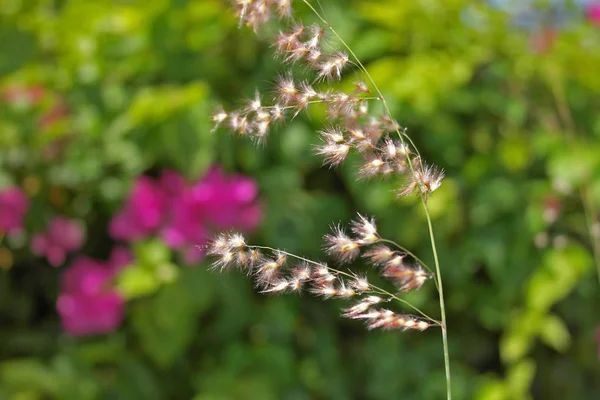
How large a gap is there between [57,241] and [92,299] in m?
0.22

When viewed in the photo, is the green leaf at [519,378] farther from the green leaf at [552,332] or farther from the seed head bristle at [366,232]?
the seed head bristle at [366,232]

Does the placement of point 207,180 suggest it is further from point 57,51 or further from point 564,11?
point 564,11

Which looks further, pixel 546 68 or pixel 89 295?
pixel 546 68

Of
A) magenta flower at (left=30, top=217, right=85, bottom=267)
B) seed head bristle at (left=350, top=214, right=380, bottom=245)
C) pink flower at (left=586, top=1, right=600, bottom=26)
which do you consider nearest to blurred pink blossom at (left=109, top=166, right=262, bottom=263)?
magenta flower at (left=30, top=217, right=85, bottom=267)

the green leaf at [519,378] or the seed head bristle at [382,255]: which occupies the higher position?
the seed head bristle at [382,255]

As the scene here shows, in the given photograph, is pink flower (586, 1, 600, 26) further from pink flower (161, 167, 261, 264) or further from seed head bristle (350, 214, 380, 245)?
seed head bristle (350, 214, 380, 245)

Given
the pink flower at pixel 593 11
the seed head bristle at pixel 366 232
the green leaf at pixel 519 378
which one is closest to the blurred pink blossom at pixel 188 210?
the green leaf at pixel 519 378

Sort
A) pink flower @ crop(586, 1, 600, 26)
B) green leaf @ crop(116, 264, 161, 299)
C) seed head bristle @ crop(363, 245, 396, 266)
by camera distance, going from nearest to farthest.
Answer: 1. seed head bristle @ crop(363, 245, 396, 266)
2. green leaf @ crop(116, 264, 161, 299)
3. pink flower @ crop(586, 1, 600, 26)

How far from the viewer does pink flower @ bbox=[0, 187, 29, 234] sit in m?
2.23

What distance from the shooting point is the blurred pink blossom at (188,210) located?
210 cm

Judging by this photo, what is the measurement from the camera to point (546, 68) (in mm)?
2367

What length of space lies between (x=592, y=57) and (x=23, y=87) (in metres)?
1.51

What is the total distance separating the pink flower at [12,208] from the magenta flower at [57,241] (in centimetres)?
8

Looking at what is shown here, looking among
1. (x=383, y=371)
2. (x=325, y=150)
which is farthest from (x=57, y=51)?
(x=325, y=150)
